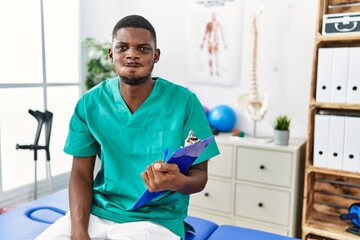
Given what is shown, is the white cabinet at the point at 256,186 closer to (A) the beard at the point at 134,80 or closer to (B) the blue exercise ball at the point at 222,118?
(B) the blue exercise ball at the point at 222,118

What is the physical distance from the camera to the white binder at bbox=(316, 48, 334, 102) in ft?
5.67

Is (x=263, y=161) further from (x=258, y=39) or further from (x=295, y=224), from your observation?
(x=258, y=39)

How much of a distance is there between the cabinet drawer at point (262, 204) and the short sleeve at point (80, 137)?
121cm

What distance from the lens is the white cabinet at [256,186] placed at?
2.00 meters

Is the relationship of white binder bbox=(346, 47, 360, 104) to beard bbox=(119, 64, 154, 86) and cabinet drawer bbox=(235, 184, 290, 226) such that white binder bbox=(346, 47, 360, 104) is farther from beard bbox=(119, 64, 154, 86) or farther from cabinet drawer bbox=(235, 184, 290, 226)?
beard bbox=(119, 64, 154, 86)

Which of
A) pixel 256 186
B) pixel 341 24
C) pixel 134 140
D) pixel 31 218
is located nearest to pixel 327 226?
pixel 256 186

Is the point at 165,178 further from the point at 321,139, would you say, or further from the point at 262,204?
the point at 262,204

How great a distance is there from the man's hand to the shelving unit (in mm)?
1168

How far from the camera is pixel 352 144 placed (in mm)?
1727

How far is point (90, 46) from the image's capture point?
8.54ft

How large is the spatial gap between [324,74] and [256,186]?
780 millimetres

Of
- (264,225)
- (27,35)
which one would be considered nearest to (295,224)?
(264,225)

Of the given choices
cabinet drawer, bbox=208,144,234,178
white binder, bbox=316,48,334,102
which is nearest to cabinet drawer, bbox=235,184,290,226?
cabinet drawer, bbox=208,144,234,178

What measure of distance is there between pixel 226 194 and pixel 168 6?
1529 millimetres
